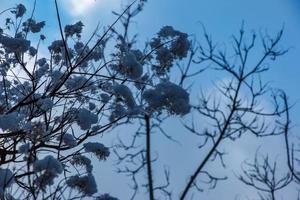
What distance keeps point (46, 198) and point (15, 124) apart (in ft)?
2.46

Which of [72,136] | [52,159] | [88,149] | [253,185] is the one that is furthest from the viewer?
[253,185]

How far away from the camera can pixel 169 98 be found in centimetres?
397

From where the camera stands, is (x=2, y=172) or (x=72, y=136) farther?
(x=72, y=136)

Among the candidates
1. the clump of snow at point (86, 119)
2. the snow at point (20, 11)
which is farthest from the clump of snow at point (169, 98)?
the snow at point (20, 11)

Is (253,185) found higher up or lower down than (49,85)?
higher up

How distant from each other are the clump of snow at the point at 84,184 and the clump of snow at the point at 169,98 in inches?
35.5

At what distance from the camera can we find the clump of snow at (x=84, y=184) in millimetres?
3822

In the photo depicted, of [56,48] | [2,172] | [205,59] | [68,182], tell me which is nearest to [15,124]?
[2,172]

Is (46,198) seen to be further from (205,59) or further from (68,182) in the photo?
(205,59)

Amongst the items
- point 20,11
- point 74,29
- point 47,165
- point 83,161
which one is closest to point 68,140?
point 83,161

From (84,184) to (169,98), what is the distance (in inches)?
44.7

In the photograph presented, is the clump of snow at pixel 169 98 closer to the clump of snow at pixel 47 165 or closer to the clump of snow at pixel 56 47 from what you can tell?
the clump of snow at pixel 47 165

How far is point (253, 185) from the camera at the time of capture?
9.77 m

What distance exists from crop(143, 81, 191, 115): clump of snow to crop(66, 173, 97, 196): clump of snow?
2.95ft
